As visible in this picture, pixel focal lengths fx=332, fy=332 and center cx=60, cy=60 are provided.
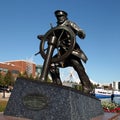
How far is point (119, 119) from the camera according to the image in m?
12.8

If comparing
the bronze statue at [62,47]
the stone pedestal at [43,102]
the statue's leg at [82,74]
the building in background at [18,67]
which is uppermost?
the building in background at [18,67]

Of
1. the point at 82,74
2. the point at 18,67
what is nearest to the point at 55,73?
the point at 82,74

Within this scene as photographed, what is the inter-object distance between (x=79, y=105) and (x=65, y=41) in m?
2.15

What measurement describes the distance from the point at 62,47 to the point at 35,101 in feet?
7.17

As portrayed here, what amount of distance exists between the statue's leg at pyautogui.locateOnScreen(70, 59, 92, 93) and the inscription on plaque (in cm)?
210

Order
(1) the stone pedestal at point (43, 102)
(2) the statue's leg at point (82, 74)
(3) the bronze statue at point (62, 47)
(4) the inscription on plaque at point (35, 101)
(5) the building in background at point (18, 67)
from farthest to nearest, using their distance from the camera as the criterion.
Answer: (5) the building in background at point (18, 67) < (2) the statue's leg at point (82, 74) < (3) the bronze statue at point (62, 47) < (4) the inscription on plaque at point (35, 101) < (1) the stone pedestal at point (43, 102)

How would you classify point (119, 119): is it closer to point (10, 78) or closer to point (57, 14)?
point (57, 14)

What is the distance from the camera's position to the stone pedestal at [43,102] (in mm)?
8625

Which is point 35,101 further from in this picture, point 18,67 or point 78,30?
point 18,67

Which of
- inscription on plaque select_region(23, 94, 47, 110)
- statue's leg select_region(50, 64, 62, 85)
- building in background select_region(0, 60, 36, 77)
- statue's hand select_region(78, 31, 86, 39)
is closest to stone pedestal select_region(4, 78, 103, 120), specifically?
inscription on plaque select_region(23, 94, 47, 110)

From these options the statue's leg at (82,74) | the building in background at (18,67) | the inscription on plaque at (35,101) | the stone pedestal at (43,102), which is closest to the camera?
the stone pedestal at (43,102)

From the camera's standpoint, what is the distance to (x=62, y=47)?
1026cm

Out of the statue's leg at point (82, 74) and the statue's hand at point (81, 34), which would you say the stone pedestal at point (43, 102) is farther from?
the statue's hand at point (81, 34)

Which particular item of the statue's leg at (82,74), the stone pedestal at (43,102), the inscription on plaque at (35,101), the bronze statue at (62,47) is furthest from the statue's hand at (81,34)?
the inscription on plaque at (35,101)
